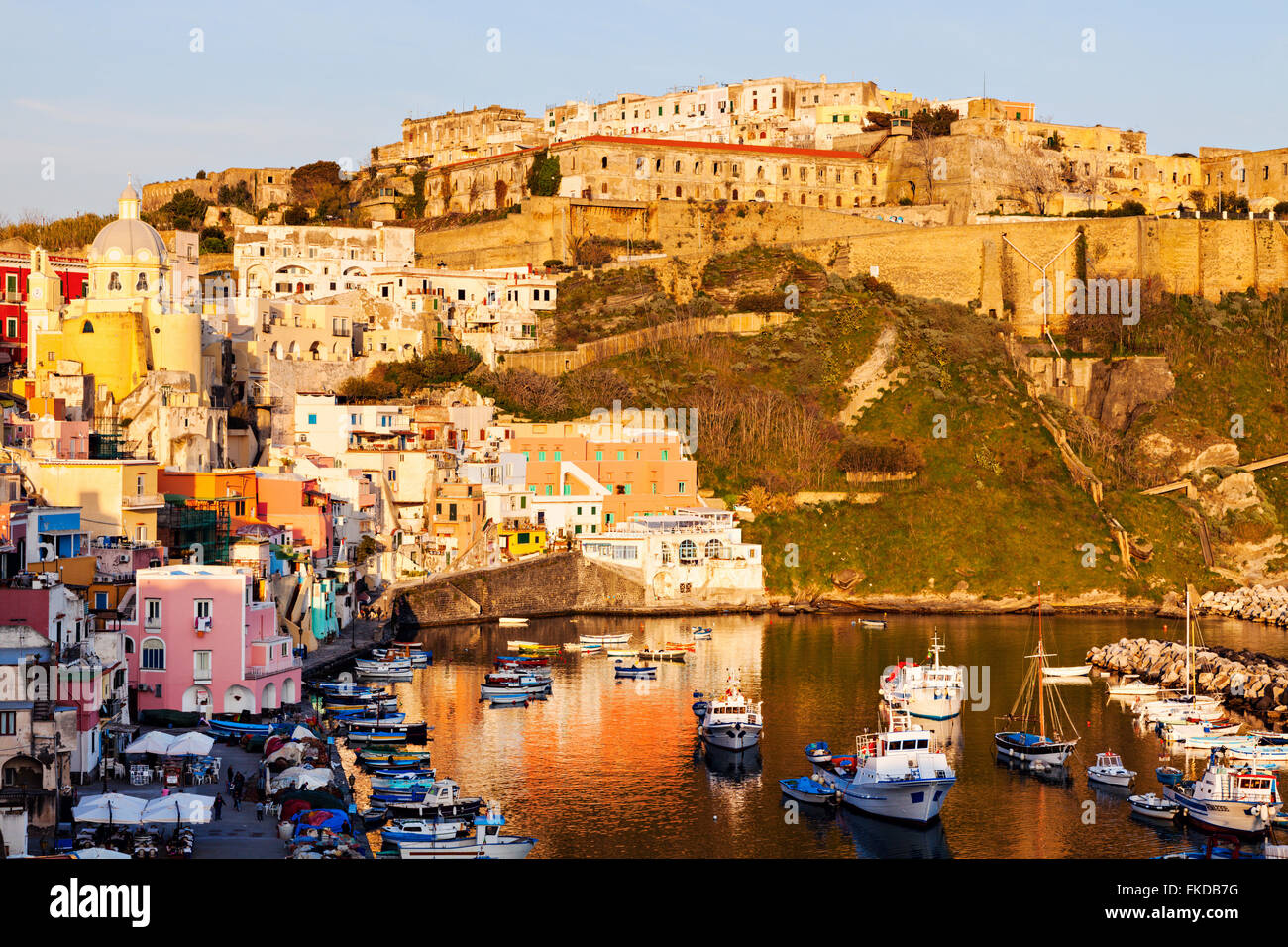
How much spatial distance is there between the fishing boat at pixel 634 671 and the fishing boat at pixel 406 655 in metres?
5.39

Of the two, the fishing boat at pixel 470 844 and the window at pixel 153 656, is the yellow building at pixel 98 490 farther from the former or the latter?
the fishing boat at pixel 470 844

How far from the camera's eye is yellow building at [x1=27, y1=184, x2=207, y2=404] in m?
50.7

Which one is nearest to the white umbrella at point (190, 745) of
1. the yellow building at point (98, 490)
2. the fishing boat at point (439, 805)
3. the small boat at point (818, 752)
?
the fishing boat at point (439, 805)

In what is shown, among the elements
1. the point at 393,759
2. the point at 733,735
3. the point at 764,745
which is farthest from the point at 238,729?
the point at 764,745

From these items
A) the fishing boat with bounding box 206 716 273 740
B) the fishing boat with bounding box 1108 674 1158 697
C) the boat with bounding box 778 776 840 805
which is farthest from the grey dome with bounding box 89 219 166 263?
the fishing boat with bounding box 1108 674 1158 697

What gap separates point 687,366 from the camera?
219 ft

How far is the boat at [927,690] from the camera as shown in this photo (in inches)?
1496

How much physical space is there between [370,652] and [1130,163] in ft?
176

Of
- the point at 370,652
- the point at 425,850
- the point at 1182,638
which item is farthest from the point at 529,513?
the point at 425,850

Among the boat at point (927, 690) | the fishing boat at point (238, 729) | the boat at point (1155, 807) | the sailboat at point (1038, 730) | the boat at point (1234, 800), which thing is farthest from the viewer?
the boat at point (927, 690)

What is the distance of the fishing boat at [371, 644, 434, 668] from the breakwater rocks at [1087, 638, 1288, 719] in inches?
771

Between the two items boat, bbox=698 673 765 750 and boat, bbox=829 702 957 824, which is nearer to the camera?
boat, bbox=829 702 957 824

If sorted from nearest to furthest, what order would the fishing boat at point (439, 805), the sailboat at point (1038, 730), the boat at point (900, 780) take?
the fishing boat at point (439, 805) → the boat at point (900, 780) → the sailboat at point (1038, 730)

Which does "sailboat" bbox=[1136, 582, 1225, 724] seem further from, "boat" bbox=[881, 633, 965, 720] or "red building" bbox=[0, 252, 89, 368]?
"red building" bbox=[0, 252, 89, 368]
